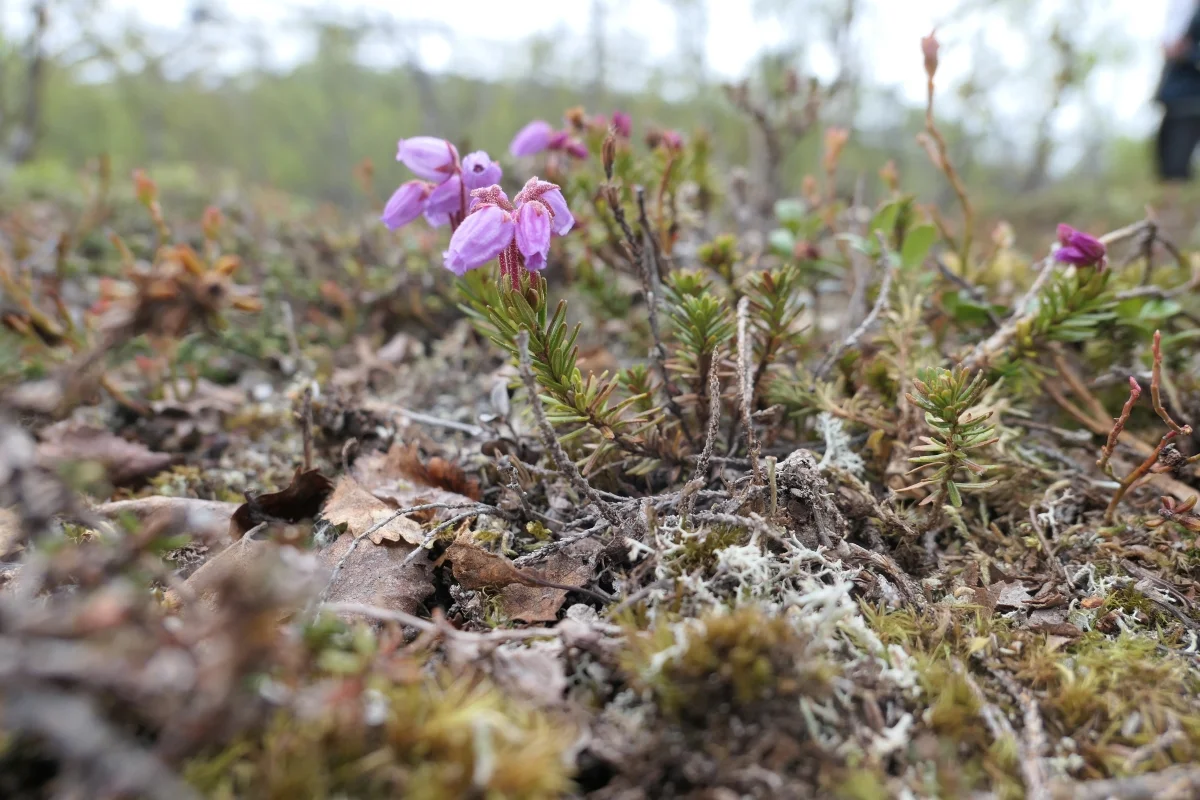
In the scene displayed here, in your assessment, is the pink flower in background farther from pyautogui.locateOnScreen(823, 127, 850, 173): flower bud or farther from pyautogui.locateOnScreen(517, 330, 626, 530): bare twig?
pyautogui.locateOnScreen(517, 330, 626, 530): bare twig

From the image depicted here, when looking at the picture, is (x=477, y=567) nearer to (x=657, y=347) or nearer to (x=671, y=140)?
(x=657, y=347)

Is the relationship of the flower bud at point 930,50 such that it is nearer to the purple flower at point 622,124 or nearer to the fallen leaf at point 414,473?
the purple flower at point 622,124

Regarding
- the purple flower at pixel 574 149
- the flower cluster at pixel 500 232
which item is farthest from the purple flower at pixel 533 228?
the purple flower at pixel 574 149

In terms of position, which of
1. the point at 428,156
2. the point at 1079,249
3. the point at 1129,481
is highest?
the point at 428,156

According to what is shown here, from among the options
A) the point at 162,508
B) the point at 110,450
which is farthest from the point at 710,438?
the point at 110,450

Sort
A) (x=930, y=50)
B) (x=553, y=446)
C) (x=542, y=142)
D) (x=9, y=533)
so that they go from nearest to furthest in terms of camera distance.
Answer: (x=553, y=446), (x=9, y=533), (x=930, y=50), (x=542, y=142)

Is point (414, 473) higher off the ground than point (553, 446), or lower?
lower
